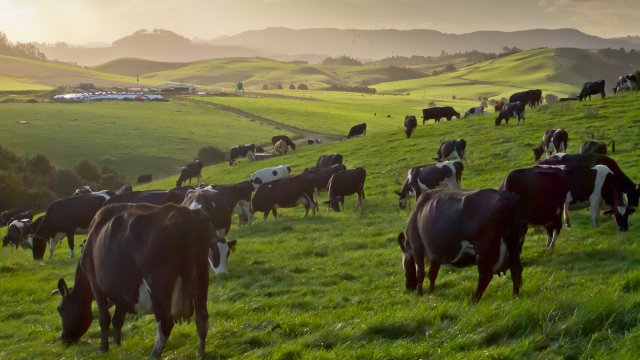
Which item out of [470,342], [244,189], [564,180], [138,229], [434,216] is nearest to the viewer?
[470,342]

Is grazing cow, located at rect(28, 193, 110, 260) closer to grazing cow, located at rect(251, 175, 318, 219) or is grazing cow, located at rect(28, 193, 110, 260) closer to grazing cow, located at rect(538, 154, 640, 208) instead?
grazing cow, located at rect(251, 175, 318, 219)

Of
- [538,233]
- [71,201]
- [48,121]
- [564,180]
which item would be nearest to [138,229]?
[564,180]

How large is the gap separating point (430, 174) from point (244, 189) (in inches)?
307

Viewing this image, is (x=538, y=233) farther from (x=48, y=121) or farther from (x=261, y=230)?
(x=48, y=121)

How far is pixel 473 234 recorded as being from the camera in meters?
9.29

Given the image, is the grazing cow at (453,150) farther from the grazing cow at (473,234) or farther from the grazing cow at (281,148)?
the grazing cow at (281,148)

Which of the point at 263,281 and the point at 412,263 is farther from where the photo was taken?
the point at 263,281

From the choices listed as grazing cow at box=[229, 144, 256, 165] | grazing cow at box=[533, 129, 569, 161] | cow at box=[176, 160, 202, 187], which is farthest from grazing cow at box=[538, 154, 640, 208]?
grazing cow at box=[229, 144, 256, 165]

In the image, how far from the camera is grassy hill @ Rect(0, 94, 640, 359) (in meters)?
6.84

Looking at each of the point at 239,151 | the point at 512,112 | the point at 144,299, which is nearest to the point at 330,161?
the point at 512,112

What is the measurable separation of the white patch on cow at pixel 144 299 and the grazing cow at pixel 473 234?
486 centimetres

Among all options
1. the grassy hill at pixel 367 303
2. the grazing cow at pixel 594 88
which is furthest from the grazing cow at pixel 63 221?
the grazing cow at pixel 594 88

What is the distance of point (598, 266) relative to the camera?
35.3ft

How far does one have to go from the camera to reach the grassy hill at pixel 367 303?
6.84 m
